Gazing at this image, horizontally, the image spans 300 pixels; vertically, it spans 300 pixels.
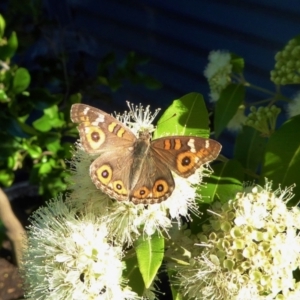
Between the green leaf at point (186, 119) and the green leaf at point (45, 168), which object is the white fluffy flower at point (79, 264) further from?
the green leaf at point (45, 168)

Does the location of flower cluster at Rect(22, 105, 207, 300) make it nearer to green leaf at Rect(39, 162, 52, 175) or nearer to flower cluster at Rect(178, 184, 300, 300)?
flower cluster at Rect(178, 184, 300, 300)

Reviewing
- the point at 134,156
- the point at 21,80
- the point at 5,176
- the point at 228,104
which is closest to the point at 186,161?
the point at 134,156

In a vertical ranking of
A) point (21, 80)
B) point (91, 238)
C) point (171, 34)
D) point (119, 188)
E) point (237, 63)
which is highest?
point (171, 34)

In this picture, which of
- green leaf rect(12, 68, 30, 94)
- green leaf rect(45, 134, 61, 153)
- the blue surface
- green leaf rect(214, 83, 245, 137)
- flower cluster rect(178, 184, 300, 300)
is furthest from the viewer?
the blue surface

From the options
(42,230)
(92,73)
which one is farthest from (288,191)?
(92,73)

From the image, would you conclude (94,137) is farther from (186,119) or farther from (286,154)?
(286,154)

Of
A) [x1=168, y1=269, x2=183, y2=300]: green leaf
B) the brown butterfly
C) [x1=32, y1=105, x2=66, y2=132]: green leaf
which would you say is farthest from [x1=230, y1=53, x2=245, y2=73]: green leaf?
[x1=32, y1=105, x2=66, y2=132]: green leaf
